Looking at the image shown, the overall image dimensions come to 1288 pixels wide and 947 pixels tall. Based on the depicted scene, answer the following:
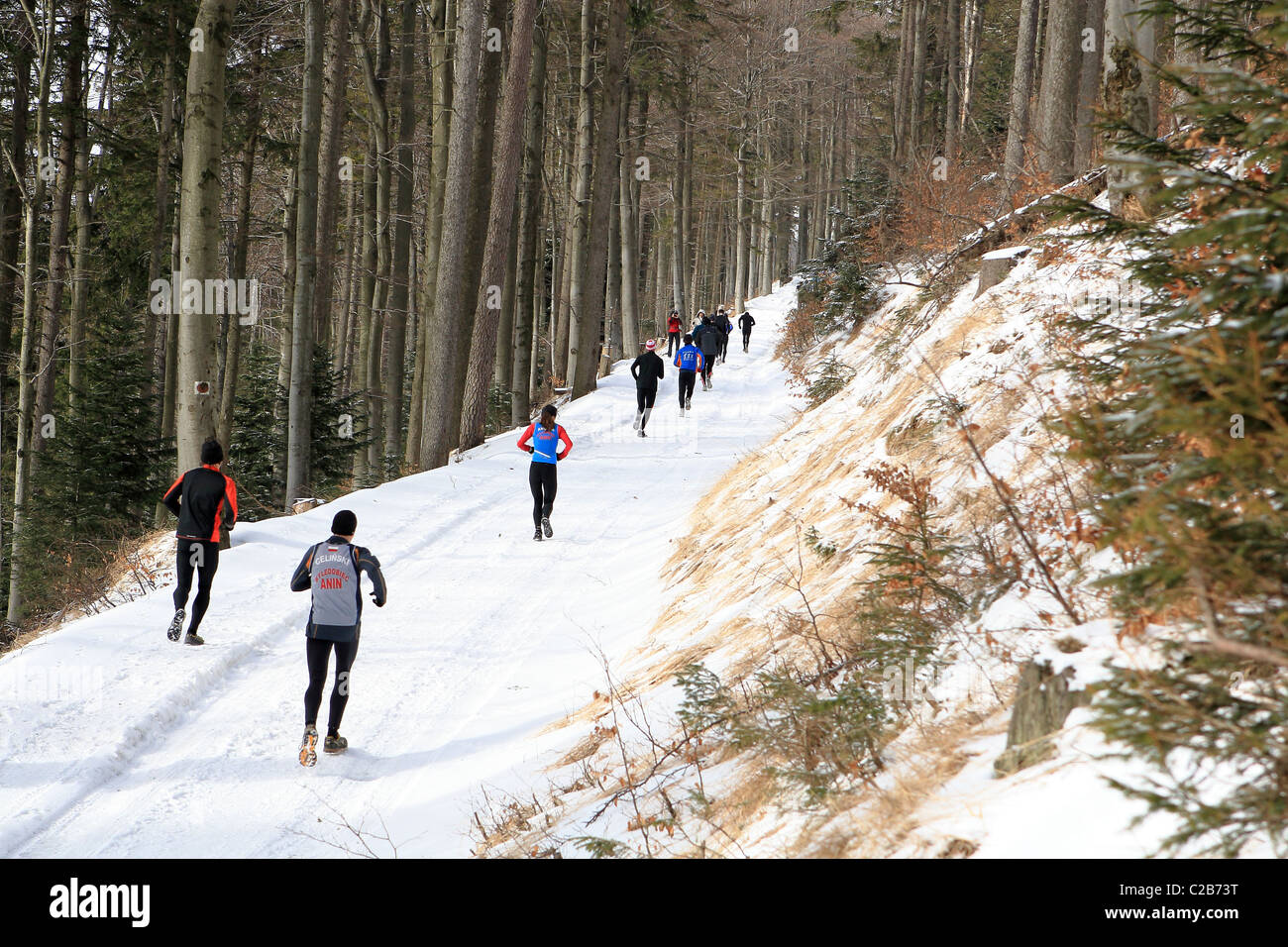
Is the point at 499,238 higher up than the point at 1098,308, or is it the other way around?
the point at 499,238

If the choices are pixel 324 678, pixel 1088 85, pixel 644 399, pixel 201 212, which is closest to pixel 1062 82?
pixel 1088 85

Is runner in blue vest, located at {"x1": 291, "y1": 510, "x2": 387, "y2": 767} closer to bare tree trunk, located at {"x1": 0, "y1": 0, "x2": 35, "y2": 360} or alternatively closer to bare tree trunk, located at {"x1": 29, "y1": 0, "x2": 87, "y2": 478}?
bare tree trunk, located at {"x1": 29, "y1": 0, "x2": 87, "y2": 478}

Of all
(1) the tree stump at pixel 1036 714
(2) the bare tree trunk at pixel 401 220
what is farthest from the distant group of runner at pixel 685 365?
(1) the tree stump at pixel 1036 714

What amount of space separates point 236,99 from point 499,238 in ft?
21.7

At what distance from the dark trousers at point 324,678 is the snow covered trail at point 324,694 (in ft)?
1.10

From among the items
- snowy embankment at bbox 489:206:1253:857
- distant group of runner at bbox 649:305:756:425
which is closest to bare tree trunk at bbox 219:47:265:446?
distant group of runner at bbox 649:305:756:425

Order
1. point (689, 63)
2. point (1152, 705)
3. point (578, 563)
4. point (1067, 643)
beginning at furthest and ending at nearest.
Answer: point (689, 63), point (578, 563), point (1067, 643), point (1152, 705)

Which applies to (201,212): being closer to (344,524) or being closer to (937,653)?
(344,524)

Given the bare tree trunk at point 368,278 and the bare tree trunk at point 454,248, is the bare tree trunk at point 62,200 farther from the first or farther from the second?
the bare tree trunk at point 454,248

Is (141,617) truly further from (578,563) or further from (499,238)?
(499,238)

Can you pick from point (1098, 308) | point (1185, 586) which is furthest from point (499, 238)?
point (1185, 586)

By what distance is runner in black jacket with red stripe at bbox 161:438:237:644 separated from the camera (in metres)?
8.24

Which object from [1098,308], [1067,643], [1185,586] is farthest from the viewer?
[1098,308]

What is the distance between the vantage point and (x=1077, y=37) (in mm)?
11719
